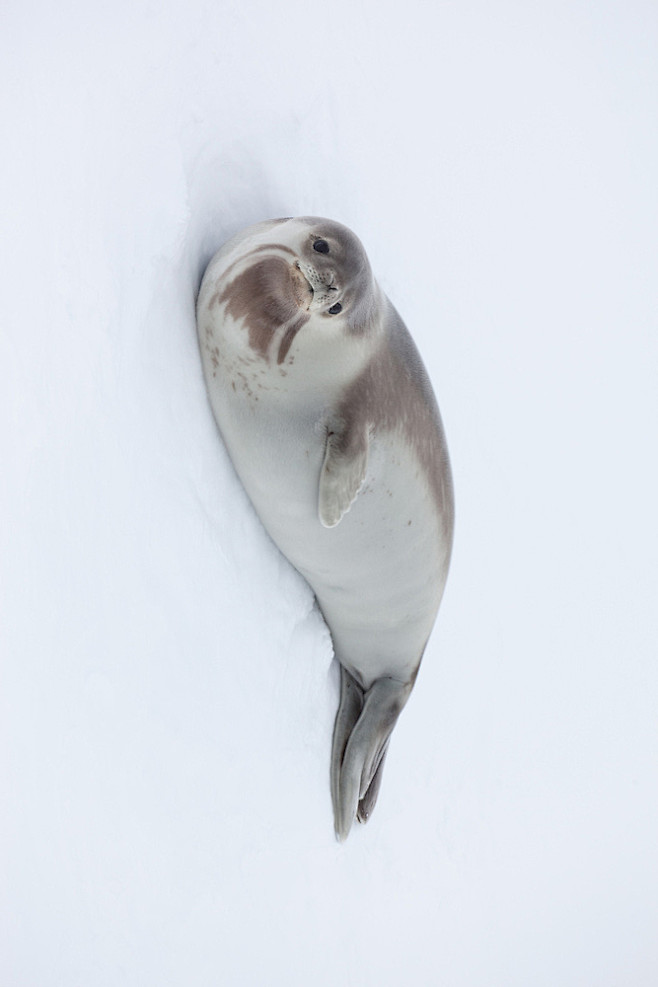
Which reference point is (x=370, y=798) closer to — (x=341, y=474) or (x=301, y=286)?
(x=341, y=474)

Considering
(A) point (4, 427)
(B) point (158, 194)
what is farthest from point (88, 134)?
(A) point (4, 427)

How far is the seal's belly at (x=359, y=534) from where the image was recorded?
1.08m

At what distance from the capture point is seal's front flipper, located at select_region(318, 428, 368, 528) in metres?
1.04

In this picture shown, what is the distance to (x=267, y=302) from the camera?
101 centimetres

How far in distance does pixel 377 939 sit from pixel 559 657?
600mm

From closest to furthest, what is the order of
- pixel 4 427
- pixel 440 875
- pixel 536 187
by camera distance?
pixel 4 427
pixel 440 875
pixel 536 187

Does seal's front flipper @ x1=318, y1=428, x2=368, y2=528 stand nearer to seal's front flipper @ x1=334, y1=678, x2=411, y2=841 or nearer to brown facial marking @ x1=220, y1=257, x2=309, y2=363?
brown facial marking @ x1=220, y1=257, x2=309, y2=363

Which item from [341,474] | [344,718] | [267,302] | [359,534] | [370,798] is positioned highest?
[267,302]

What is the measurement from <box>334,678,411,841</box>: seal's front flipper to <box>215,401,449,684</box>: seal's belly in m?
0.02

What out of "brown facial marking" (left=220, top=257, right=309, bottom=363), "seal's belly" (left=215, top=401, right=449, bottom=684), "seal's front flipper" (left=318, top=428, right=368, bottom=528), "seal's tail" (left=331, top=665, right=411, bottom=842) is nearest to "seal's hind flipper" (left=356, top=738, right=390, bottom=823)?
"seal's tail" (left=331, top=665, right=411, bottom=842)

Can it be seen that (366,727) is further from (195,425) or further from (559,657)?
(559,657)

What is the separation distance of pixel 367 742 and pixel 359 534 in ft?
1.06

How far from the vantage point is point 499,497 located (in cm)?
172

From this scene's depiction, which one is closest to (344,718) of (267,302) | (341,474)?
(341,474)
